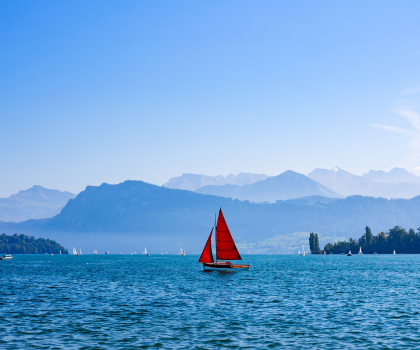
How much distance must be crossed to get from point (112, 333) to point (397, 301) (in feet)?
128

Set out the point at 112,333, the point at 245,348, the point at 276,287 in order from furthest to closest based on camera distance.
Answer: the point at 276,287 → the point at 112,333 → the point at 245,348

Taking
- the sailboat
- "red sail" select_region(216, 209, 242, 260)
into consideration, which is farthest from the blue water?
"red sail" select_region(216, 209, 242, 260)

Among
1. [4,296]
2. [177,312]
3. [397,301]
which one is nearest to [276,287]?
[397,301]

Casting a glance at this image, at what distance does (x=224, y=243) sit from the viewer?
354 feet

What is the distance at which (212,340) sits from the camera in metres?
36.4

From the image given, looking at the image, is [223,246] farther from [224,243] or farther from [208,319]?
[208,319]

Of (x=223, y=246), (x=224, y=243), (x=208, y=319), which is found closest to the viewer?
(x=208, y=319)

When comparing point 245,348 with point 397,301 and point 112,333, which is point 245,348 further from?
point 397,301

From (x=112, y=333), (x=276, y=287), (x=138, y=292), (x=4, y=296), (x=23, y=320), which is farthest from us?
(x=276, y=287)

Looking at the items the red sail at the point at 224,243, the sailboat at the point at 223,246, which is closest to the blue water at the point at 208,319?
the sailboat at the point at 223,246

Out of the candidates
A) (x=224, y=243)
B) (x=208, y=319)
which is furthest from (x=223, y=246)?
(x=208, y=319)

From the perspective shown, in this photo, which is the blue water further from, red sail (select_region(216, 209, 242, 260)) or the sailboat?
red sail (select_region(216, 209, 242, 260))

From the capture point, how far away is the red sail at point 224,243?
106m

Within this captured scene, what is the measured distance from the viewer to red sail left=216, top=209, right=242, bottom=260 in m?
106
